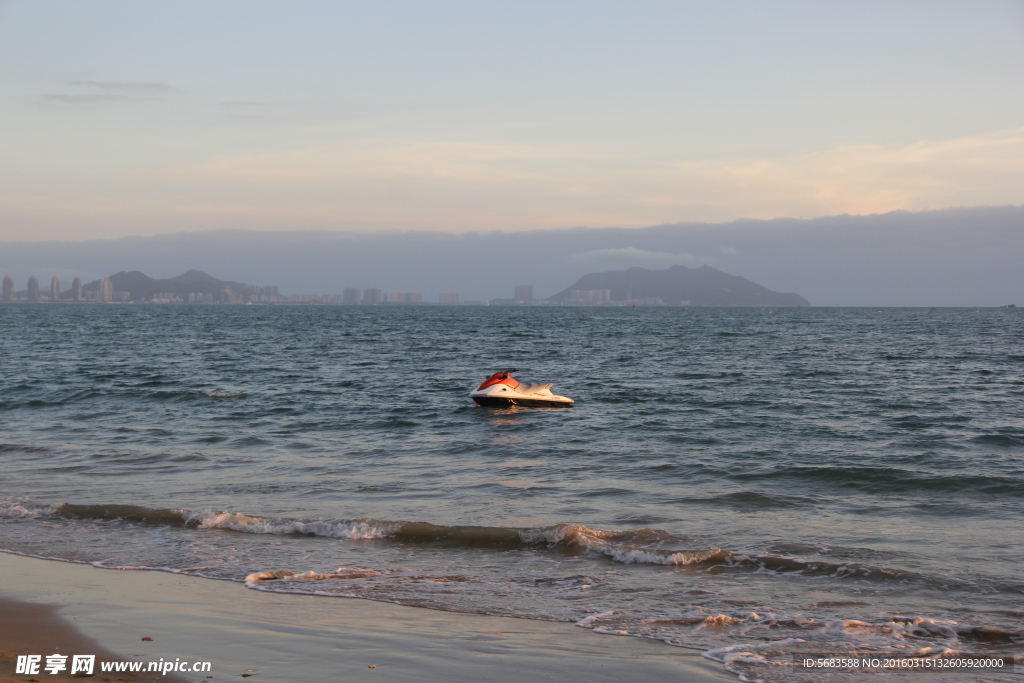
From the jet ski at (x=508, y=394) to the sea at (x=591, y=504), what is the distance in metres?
0.64

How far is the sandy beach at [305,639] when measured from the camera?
21.2ft

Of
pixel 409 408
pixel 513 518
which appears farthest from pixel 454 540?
pixel 409 408

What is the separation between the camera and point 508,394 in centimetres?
2444

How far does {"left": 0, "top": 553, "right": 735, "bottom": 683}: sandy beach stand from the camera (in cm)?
645

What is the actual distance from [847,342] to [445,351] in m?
32.9

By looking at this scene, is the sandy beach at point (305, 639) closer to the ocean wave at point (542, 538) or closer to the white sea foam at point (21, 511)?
the ocean wave at point (542, 538)

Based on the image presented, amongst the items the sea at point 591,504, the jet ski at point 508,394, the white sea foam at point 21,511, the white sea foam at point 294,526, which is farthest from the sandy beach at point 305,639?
the jet ski at point 508,394

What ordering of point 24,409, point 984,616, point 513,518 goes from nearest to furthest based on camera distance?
point 984,616 < point 513,518 < point 24,409

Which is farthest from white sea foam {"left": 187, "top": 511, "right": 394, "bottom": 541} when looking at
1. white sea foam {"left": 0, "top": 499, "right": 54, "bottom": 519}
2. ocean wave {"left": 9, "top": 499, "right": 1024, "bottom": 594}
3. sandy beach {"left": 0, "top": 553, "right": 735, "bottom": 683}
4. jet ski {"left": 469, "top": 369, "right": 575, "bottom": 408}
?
jet ski {"left": 469, "top": 369, "right": 575, "bottom": 408}

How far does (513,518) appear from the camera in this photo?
11969 mm

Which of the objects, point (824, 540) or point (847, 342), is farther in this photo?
point (847, 342)

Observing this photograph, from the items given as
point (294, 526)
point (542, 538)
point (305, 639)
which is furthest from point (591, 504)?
point (305, 639)

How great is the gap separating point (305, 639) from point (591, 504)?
21.5ft

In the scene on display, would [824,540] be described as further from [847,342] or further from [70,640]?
[847,342]
